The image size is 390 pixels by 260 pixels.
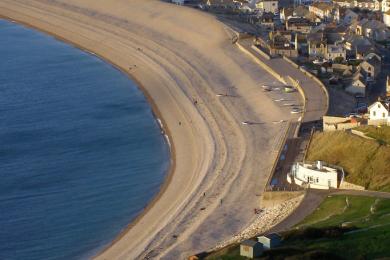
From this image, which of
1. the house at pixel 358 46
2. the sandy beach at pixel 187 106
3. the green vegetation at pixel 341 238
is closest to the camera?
the green vegetation at pixel 341 238

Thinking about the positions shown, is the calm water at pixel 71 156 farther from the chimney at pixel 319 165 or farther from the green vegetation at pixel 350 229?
the green vegetation at pixel 350 229

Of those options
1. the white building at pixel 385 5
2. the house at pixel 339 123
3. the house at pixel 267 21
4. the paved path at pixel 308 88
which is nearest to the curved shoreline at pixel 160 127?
the paved path at pixel 308 88

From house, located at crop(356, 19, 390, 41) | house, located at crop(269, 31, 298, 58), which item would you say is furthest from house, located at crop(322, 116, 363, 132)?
house, located at crop(356, 19, 390, 41)

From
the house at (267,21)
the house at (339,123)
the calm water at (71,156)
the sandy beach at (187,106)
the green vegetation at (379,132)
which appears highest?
the green vegetation at (379,132)

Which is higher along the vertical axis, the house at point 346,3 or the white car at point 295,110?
the house at point 346,3

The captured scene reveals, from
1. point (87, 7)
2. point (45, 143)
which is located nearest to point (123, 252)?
point (45, 143)

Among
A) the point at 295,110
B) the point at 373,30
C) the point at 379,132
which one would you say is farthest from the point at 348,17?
the point at 379,132
